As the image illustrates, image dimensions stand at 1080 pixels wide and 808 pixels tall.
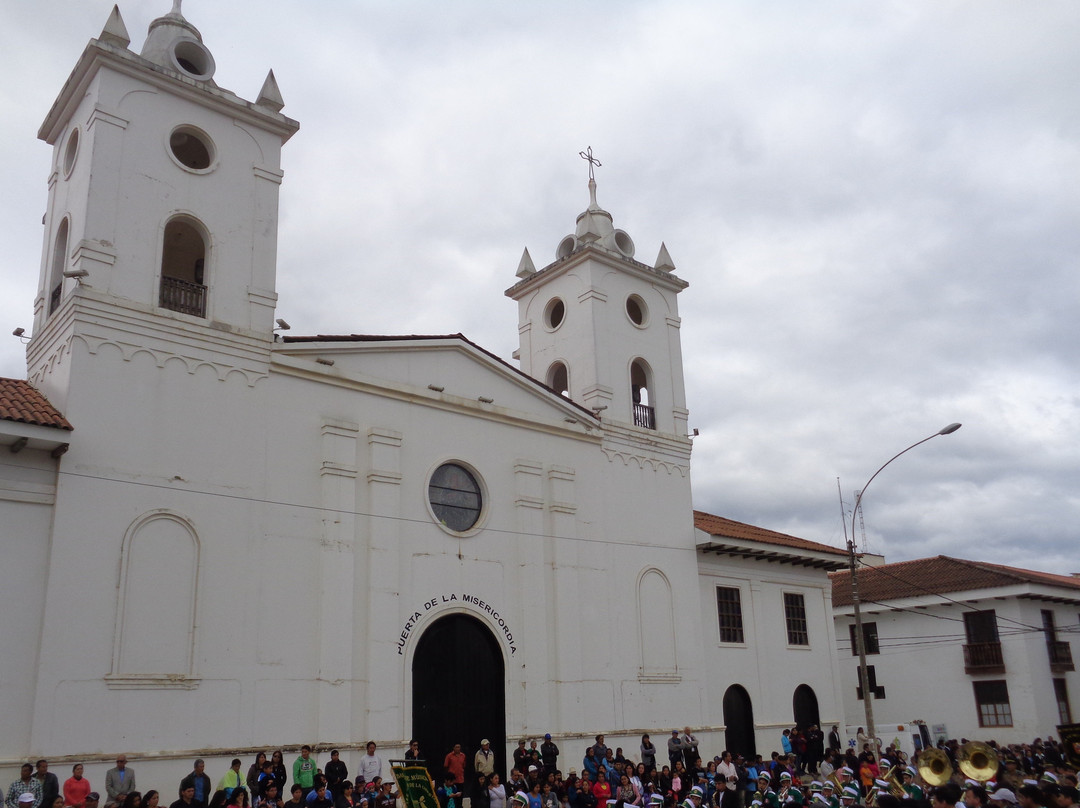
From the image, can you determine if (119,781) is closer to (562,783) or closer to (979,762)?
(562,783)

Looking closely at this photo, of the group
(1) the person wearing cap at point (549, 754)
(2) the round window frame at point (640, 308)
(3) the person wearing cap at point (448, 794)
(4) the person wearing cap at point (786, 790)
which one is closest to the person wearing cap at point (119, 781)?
(3) the person wearing cap at point (448, 794)

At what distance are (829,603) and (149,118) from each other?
2386cm

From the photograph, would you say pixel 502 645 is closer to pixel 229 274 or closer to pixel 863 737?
pixel 229 274

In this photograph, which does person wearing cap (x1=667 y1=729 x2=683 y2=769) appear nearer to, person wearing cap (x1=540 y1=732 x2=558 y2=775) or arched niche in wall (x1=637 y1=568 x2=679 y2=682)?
arched niche in wall (x1=637 y1=568 x2=679 y2=682)

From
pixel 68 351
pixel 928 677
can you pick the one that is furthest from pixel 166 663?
pixel 928 677

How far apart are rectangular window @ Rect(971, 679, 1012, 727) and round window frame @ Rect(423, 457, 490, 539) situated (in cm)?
2323

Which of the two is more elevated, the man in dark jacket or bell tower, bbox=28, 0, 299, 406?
bell tower, bbox=28, 0, 299, 406

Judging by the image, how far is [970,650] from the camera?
36.0 meters

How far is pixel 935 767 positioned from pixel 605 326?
15794mm

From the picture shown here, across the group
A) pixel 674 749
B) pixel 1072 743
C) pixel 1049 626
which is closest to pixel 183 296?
pixel 674 749

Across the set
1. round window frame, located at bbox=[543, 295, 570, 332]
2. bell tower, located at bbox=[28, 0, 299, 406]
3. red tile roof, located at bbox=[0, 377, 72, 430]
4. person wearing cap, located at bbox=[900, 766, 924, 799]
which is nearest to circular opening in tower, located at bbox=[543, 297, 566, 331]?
round window frame, located at bbox=[543, 295, 570, 332]

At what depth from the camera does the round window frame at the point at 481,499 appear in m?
21.4

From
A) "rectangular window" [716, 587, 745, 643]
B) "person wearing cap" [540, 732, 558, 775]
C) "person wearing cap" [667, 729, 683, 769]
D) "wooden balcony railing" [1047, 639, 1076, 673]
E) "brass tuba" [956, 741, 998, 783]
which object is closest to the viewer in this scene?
"brass tuba" [956, 741, 998, 783]

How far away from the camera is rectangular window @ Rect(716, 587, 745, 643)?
1079 inches
